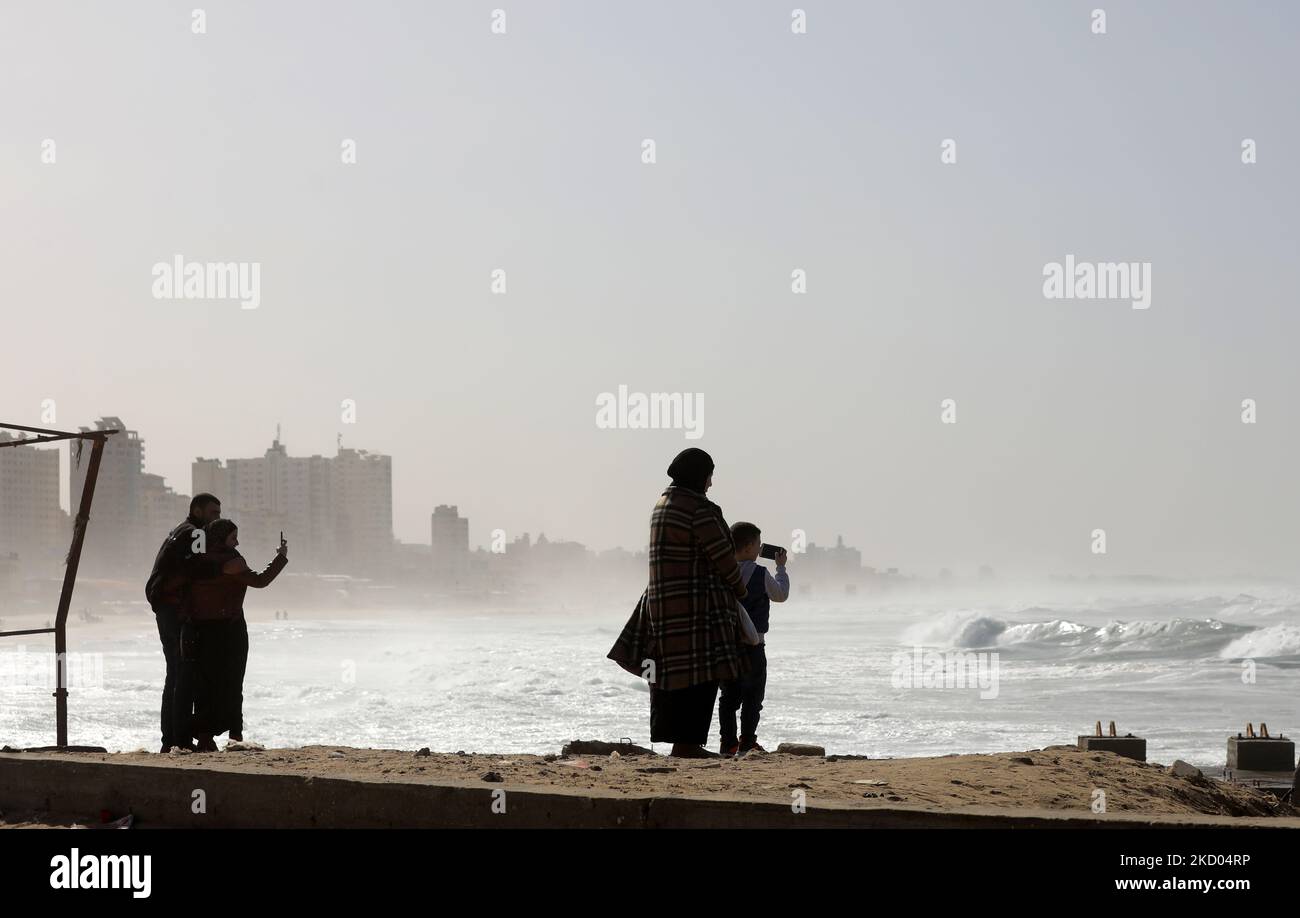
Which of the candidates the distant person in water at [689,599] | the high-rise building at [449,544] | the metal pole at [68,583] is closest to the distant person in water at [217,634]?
the metal pole at [68,583]

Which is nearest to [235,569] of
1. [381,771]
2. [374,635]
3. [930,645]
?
[381,771]

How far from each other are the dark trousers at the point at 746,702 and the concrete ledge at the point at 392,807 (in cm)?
346

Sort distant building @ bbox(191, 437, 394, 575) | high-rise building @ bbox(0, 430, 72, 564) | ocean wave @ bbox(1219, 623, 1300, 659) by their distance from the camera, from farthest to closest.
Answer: distant building @ bbox(191, 437, 394, 575) < ocean wave @ bbox(1219, 623, 1300, 659) < high-rise building @ bbox(0, 430, 72, 564)

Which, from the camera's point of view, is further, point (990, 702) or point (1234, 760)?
point (990, 702)

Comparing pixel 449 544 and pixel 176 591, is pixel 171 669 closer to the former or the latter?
pixel 176 591

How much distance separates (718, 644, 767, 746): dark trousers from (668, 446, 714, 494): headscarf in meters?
2.13

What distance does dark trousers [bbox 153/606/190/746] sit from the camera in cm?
885

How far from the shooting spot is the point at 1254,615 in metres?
57.8

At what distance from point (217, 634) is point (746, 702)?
10.4ft

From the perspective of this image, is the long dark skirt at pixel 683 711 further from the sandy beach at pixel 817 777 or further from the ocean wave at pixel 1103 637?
the ocean wave at pixel 1103 637

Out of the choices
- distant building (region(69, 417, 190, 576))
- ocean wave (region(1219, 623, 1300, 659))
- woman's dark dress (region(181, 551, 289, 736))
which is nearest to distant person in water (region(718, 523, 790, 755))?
woman's dark dress (region(181, 551, 289, 736))

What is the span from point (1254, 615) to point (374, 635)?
1682 inches

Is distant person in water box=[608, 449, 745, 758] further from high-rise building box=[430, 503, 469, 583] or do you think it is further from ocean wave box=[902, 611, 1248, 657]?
high-rise building box=[430, 503, 469, 583]
